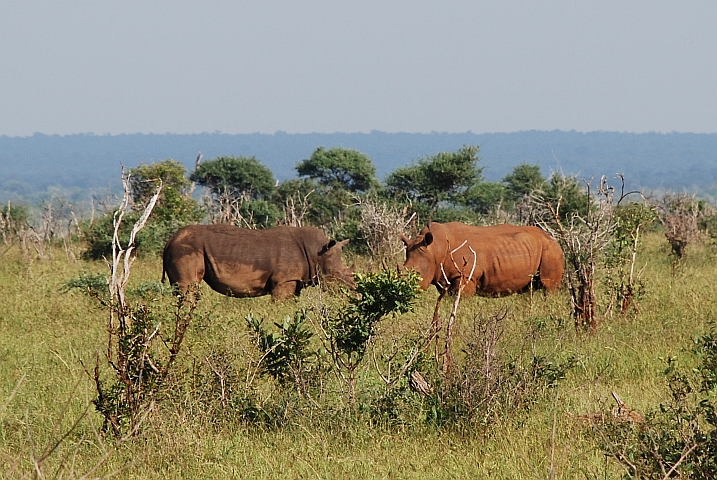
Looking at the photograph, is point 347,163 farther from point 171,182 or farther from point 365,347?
point 365,347

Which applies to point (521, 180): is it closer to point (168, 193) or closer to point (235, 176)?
point (235, 176)

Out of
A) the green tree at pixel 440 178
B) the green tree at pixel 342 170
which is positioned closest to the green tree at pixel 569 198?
the green tree at pixel 440 178

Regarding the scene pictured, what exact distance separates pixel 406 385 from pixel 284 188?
24288mm

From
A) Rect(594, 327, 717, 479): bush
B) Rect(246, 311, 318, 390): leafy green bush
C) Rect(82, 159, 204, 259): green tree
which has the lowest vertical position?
Rect(82, 159, 204, 259): green tree

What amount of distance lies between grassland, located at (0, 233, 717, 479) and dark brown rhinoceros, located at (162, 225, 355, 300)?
2.21 meters

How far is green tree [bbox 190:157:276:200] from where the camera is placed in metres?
31.7

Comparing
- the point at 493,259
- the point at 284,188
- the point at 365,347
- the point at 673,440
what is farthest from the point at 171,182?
the point at 673,440

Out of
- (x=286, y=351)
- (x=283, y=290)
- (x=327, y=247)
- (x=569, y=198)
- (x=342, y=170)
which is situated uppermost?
(x=286, y=351)

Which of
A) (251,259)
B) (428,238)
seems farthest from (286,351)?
(251,259)

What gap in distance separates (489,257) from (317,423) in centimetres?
591

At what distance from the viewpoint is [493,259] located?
12.5m

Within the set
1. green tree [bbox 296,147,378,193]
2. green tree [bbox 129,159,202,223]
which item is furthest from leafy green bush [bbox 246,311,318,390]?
green tree [bbox 296,147,378,193]

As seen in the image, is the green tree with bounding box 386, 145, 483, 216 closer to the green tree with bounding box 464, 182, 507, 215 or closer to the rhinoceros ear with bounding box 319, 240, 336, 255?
the green tree with bounding box 464, 182, 507, 215

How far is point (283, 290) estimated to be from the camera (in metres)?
13.4
